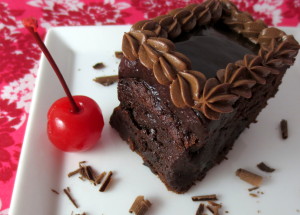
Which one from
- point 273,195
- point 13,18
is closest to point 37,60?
point 13,18

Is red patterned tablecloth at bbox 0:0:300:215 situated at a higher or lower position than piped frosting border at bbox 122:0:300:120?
lower

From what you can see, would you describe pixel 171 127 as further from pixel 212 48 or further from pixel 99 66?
pixel 99 66

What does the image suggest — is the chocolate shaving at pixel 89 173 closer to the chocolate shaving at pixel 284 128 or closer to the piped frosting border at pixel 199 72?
the piped frosting border at pixel 199 72

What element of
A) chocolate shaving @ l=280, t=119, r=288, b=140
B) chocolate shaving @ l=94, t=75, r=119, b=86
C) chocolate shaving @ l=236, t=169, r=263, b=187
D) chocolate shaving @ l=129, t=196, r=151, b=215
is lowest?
chocolate shaving @ l=129, t=196, r=151, b=215

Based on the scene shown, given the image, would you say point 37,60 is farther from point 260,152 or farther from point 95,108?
point 260,152

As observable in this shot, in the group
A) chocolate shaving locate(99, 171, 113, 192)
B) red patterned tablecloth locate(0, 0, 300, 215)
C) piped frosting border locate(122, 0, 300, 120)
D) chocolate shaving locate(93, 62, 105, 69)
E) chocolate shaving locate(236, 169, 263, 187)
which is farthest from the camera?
chocolate shaving locate(93, 62, 105, 69)

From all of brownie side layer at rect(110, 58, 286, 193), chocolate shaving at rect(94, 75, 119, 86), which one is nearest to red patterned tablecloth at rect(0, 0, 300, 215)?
chocolate shaving at rect(94, 75, 119, 86)

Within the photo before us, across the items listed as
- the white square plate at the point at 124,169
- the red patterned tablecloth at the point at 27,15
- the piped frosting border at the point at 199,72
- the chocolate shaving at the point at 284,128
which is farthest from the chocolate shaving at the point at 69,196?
the chocolate shaving at the point at 284,128

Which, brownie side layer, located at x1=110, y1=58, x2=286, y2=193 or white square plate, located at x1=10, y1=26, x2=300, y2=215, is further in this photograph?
white square plate, located at x1=10, y1=26, x2=300, y2=215

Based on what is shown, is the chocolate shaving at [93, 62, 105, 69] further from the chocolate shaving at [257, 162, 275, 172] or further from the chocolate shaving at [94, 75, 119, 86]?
the chocolate shaving at [257, 162, 275, 172]
